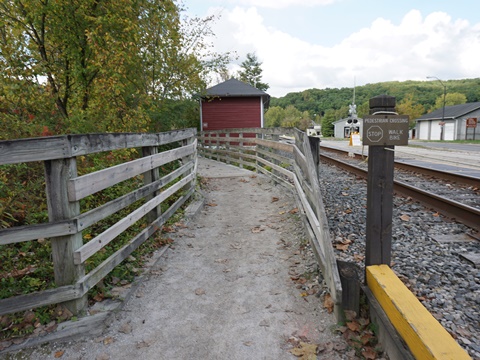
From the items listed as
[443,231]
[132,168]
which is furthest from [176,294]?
[443,231]

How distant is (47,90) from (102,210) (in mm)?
5755

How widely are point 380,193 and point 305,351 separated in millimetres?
1369

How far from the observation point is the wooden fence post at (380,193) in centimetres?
300

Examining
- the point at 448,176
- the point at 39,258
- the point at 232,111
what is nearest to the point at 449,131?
the point at 232,111

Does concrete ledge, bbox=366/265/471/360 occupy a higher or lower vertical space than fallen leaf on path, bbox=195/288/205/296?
higher

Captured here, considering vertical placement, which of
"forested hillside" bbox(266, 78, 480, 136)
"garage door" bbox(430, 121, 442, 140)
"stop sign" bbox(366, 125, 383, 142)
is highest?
"forested hillside" bbox(266, 78, 480, 136)

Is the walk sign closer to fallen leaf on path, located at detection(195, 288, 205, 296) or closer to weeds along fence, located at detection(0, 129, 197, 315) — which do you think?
fallen leaf on path, located at detection(195, 288, 205, 296)

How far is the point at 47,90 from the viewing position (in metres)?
7.79

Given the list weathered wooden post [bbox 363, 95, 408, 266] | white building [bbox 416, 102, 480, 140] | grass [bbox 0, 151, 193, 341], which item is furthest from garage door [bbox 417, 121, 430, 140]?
weathered wooden post [bbox 363, 95, 408, 266]

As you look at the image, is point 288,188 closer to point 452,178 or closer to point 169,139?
point 169,139

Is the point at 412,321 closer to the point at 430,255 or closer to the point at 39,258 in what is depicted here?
the point at 430,255

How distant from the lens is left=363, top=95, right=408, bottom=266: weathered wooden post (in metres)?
2.94

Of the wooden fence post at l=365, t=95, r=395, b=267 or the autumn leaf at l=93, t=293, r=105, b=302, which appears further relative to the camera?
the autumn leaf at l=93, t=293, r=105, b=302

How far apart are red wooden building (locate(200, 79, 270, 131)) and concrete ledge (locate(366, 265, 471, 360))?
74.1ft
